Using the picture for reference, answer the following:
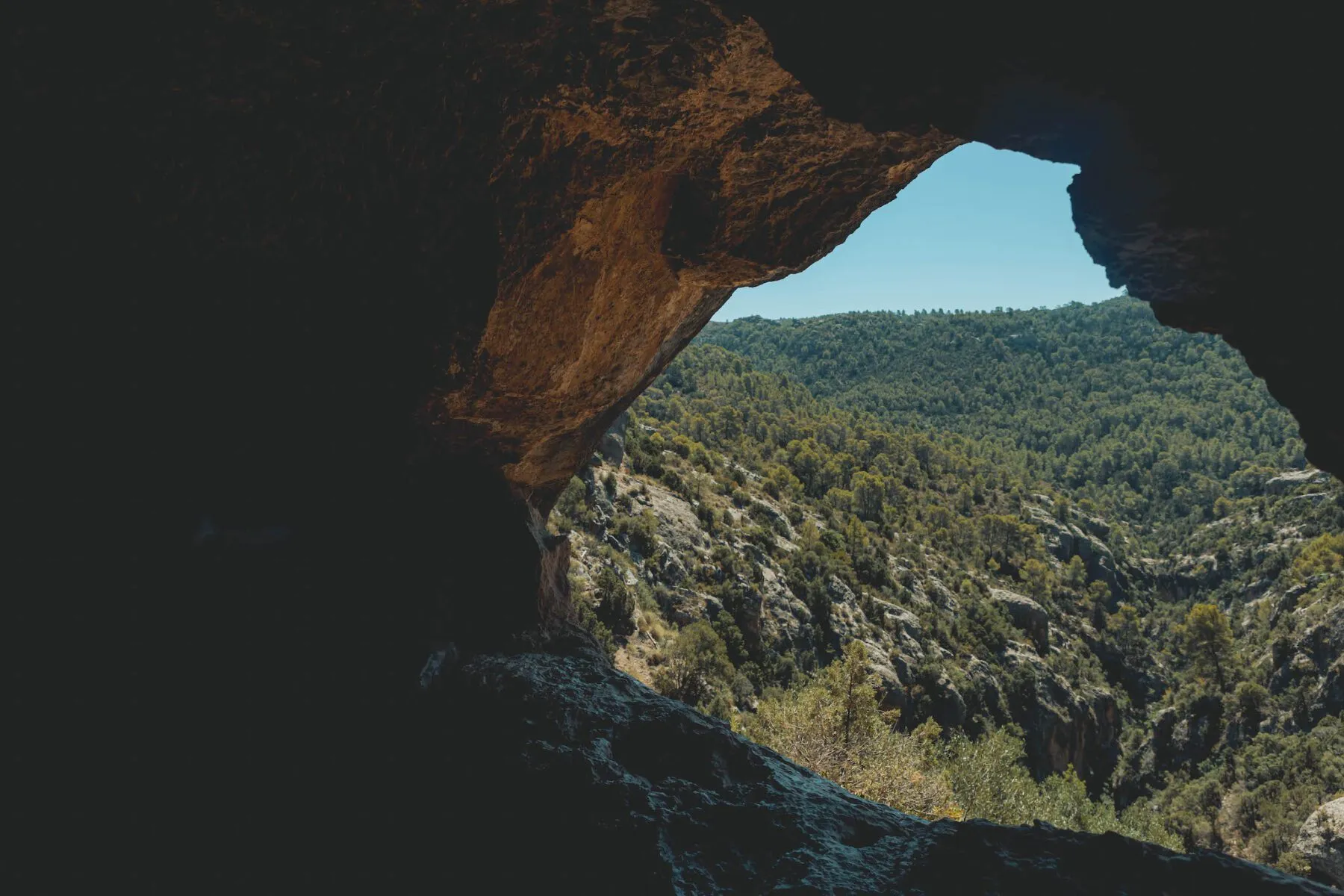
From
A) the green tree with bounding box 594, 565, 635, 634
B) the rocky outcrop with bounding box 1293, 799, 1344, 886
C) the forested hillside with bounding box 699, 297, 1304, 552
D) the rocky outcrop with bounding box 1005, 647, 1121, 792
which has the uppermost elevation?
the forested hillside with bounding box 699, 297, 1304, 552

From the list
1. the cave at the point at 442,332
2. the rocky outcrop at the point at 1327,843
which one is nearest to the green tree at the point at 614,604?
the cave at the point at 442,332

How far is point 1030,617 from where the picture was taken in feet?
200

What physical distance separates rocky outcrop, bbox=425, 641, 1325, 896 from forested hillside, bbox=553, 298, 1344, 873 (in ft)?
46.2

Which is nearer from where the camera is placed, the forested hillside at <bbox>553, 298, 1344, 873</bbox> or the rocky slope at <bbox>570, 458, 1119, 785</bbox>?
the forested hillside at <bbox>553, 298, 1344, 873</bbox>

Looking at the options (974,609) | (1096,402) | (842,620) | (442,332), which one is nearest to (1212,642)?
(974,609)

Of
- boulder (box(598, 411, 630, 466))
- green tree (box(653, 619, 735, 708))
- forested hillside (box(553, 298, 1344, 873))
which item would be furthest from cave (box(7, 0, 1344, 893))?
boulder (box(598, 411, 630, 466))

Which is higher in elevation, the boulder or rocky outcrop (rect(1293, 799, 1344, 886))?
the boulder

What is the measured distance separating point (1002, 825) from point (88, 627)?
27.0ft

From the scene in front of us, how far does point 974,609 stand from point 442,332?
6001 cm

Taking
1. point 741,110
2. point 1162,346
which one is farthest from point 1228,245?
point 1162,346

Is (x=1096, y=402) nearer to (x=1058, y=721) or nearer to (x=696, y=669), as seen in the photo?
(x=1058, y=721)

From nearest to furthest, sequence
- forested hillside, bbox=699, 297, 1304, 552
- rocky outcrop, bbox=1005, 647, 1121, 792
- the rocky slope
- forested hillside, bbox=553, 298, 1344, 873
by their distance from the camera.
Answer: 1. forested hillside, bbox=553, 298, 1344, 873
2. the rocky slope
3. rocky outcrop, bbox=1005, 647, 1121, 792
4. forested hillside, bbox=699, 297, 1304, 552

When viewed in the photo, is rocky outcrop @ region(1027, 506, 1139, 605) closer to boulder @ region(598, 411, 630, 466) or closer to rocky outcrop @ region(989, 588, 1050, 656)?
rocky outcrop @ region(989, 588, 1050, 656)

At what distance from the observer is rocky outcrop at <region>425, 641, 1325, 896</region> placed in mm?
5066
